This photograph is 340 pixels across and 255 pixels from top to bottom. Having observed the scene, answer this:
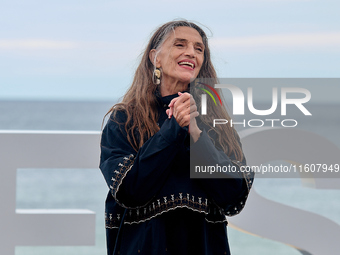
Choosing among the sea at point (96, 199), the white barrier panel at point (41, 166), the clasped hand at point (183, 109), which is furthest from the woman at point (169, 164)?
the sea at point (96, 199)

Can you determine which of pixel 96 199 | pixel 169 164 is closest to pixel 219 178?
pixel 169 164

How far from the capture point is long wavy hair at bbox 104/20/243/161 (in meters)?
2.10

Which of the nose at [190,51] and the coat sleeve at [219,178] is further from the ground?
the nose at [190,51]

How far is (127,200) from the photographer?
196 cm

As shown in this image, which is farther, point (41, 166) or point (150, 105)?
point (41, 166)

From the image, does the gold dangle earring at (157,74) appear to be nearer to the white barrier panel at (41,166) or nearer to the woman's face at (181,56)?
the woman's face at (181,56)

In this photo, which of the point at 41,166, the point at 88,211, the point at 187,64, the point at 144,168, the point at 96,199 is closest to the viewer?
the point at 144,168

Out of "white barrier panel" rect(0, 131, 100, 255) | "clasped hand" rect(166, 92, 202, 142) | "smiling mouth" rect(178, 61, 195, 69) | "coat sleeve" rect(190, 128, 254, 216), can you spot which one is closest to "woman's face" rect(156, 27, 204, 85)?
"smiling mouth" rect(178, 61, 195, 69)

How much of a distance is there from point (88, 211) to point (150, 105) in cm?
129

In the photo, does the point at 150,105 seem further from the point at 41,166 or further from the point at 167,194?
the point at 41,166

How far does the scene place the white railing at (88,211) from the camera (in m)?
3.14

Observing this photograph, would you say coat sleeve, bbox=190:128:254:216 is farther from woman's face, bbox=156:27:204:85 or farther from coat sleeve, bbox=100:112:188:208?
woman's face, bbox=156:27:204:85

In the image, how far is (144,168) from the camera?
1.91 m

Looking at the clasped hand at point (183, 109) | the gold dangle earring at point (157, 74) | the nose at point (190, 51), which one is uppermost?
the nose at point (190, 51)
